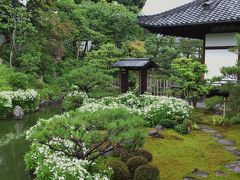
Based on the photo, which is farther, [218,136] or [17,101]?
[17,101]

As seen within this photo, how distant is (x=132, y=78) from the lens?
2920cm

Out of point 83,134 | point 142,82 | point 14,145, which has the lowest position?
point 14,145

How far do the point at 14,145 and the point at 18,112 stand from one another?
6492 millimetres

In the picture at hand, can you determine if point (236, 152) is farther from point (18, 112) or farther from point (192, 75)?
point (18, 112)

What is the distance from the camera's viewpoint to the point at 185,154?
1048cm

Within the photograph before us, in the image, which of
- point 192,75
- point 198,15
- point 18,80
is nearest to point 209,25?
point 198,15

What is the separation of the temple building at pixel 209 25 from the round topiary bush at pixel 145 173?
6611 mm

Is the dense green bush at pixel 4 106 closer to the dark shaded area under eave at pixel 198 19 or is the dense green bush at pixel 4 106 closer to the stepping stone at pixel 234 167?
the dark shaded area under eave at pixel 198 19

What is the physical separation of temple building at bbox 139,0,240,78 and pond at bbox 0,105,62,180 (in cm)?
642

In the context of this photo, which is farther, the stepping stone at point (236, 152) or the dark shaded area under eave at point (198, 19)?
the dark shaded area under eave at point (198, 19)

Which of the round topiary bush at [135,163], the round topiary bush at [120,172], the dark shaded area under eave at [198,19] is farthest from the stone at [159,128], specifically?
the round topiary bush at [120,172]

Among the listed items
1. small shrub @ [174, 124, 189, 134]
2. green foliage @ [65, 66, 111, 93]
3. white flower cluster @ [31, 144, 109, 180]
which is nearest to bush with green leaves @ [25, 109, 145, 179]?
white flower cluster @ [31, 144, 109, 180]

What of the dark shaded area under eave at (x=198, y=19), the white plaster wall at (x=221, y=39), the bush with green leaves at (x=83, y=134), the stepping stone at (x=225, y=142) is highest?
the dark shaded area under eave at (x=198, y=19)

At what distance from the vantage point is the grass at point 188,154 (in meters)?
9.06
